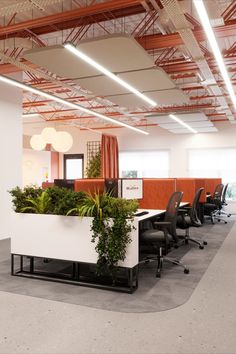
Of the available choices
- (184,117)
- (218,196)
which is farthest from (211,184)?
(184,117)

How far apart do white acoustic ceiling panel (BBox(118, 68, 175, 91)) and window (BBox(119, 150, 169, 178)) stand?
273 inches

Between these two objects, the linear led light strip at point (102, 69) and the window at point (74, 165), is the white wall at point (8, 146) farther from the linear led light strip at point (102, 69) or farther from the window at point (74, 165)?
the window at point (74, 165)

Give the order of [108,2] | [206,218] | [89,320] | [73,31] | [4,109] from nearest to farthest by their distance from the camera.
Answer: [89,320] → [108,2] → [73,31] → [4,109] → [206,218]

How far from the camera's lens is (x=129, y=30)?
5.57 meters

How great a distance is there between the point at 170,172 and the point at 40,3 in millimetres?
9463

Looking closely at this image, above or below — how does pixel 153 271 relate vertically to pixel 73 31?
below

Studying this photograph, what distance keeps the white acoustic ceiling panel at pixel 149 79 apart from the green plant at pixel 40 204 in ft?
7.64

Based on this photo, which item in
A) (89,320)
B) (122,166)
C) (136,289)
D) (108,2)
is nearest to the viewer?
(89,320)

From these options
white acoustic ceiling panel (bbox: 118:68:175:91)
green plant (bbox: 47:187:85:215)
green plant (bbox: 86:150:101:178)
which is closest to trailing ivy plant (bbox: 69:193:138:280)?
green plant (bbox: 47:187:85:215)

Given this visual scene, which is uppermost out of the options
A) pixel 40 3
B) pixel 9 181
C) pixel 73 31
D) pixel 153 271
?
pixel 73 31

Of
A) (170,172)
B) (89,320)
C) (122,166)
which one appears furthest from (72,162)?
(89,320)

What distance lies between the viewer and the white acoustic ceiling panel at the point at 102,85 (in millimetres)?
5352

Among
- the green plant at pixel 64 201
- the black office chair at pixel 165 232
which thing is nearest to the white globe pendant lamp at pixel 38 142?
the green plant at pixel 64 201

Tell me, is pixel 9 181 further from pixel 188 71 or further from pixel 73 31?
pixel 188 71
